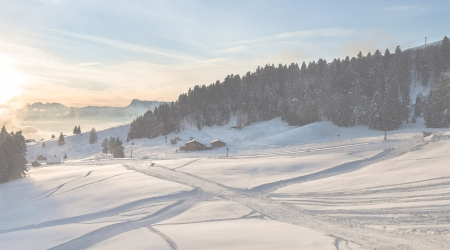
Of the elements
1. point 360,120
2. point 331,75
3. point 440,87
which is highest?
point 331,75

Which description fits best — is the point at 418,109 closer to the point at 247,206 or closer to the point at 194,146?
the point at 194,146

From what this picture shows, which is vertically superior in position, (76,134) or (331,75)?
(331,75)

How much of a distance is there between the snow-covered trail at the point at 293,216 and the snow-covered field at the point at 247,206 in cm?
5

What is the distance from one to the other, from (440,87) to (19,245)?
75869mm

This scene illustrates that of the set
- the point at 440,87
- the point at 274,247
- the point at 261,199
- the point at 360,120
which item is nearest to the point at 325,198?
the point at 261,199

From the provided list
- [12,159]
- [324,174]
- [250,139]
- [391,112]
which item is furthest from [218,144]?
[324,174]

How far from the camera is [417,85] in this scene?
93.4 meters

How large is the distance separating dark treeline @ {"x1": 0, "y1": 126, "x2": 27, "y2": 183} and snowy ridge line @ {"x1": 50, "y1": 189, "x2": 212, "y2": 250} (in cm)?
2989

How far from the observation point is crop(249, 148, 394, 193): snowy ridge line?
24719mm

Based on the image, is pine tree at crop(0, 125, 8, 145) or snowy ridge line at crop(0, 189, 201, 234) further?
pine tree at crop(0, 125, 8, 145)

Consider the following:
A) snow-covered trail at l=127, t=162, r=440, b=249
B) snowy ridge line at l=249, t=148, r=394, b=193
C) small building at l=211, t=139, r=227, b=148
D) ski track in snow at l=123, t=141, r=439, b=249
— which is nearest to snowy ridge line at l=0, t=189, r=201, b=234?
snow-covered trail at l=127, t=162, r=440, b=249

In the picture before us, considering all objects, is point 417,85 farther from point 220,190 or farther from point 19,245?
point 19,245

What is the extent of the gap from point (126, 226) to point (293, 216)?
9439 mm

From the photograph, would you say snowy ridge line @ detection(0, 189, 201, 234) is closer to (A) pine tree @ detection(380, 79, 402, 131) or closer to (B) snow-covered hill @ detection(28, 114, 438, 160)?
(B) snow-covered hill @ detection(28, 114, 438, 160)
